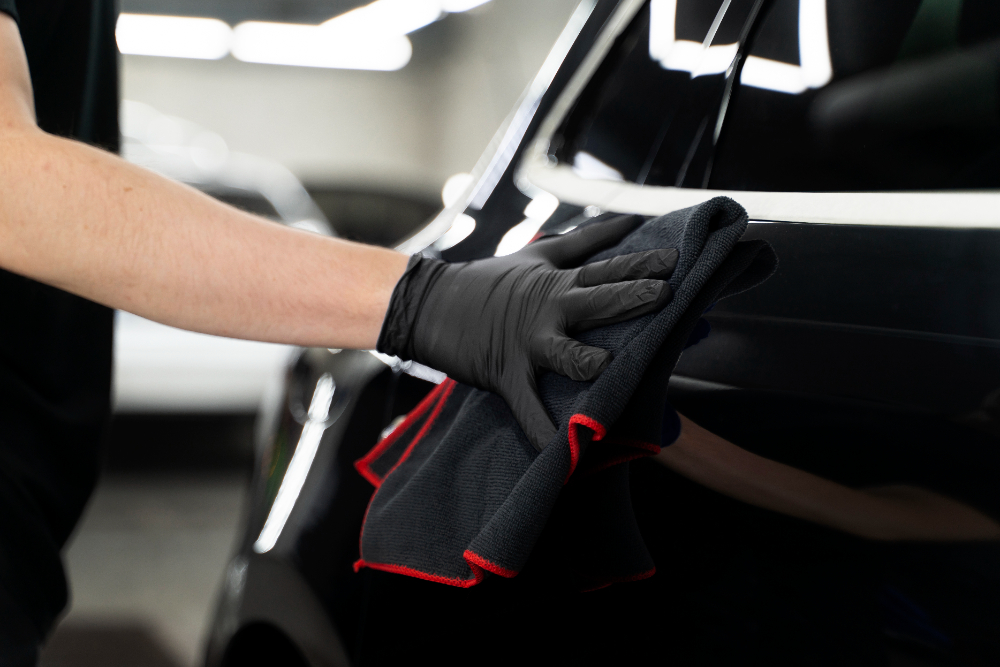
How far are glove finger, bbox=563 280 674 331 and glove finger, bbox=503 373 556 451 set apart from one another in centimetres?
8

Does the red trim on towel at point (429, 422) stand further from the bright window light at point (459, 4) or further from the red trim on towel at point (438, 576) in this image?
the bright window light at point (459, 4)

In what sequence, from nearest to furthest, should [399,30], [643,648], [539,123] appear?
[643,648], [539,123], [399,30]

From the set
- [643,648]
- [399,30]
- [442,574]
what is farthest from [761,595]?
[399,30]

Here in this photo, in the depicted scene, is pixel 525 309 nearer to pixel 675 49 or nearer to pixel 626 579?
pixel 626 579

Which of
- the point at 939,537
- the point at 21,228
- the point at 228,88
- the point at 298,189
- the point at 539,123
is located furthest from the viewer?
the point at 228,88

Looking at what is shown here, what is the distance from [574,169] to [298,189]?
364 centimetres

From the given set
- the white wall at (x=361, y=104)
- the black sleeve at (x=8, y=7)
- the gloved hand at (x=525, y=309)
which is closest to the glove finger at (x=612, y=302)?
the gloved hand at (x=525, y=309)

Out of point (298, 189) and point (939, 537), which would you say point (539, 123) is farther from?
point (298, 189)

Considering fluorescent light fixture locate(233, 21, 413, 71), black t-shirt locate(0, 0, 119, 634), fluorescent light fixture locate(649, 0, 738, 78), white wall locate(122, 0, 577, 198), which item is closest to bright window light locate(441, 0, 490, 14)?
white wall locate(122, 0, 577, 198)

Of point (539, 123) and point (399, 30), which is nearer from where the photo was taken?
point (539, 123)

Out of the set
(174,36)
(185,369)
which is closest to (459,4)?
(174,36)

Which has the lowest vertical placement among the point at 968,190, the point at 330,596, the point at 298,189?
the point at 298,189

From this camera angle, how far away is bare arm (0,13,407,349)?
86 centimetres

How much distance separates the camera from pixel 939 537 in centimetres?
49
